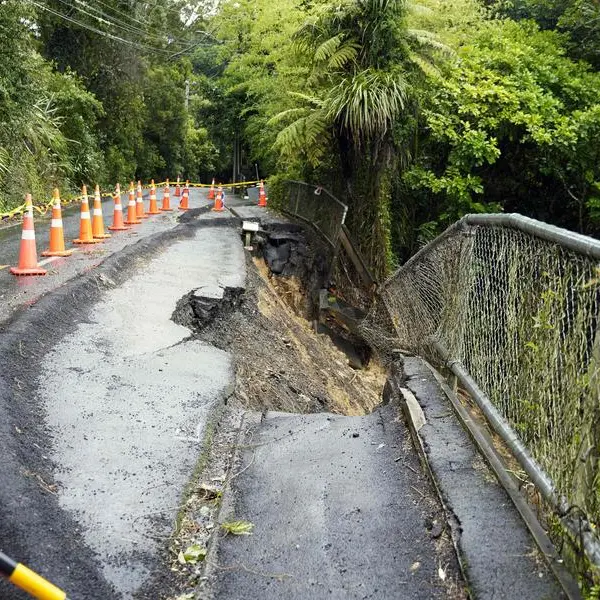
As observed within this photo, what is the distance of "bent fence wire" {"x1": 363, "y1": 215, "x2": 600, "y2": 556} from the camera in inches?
104

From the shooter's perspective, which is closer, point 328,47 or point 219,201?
point 328,47

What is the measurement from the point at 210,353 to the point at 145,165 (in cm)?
3859

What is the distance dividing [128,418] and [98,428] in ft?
0.84

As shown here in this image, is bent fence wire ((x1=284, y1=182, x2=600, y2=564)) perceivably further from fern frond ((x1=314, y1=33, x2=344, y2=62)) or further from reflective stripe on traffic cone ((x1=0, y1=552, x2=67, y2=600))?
fern frond ((x1=314, y1=33, x2=344, y2=62))

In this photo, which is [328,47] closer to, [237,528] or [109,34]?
[237,528]

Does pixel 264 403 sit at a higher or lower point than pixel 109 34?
lower

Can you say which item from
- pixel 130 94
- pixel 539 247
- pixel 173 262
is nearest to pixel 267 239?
pixel 173 262

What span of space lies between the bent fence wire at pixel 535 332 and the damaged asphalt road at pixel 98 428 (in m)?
1.88

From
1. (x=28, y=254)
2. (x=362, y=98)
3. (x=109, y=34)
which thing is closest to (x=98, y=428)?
(x=28, y=254)

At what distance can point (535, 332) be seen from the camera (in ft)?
10.9

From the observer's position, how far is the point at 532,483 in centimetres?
327

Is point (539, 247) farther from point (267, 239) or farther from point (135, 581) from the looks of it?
point (267, 239)

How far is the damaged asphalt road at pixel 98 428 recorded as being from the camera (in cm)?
301

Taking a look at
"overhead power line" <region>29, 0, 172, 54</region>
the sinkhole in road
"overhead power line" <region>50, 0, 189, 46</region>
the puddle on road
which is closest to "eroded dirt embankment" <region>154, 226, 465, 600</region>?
the sinkhole in road
